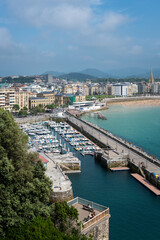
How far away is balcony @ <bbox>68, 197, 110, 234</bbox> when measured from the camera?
799cm

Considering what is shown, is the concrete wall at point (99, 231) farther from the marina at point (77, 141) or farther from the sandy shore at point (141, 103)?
the sandy shore at point (141, 103)

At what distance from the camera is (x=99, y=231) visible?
27.6ft

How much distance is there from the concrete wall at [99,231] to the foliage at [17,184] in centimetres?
147

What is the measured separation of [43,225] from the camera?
6.95 meters

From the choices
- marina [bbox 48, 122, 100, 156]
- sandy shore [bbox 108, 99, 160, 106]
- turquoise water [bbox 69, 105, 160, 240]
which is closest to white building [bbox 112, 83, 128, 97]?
sandy shore [bbox 108, 99, 160, 106]

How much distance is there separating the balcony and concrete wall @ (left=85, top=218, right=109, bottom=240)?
4.8 inches

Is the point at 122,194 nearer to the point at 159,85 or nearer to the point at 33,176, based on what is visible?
the point at 33,176

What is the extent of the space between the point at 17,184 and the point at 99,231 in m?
2.95

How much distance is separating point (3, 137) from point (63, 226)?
314cm

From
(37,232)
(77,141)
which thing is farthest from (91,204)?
(77,141)

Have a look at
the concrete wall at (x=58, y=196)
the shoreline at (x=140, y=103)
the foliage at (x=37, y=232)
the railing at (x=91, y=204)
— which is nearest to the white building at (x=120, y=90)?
the shoreline at (x=140, y=103)

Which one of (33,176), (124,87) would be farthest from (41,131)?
(124,87)

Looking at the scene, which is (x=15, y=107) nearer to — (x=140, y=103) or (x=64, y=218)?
(x=64, y=218)

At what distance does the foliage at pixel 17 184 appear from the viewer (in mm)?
7348
